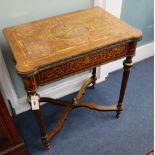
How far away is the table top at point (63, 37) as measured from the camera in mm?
858

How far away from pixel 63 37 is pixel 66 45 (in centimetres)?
8

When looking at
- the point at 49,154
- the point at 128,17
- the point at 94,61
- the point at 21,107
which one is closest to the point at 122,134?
the point at 49,154

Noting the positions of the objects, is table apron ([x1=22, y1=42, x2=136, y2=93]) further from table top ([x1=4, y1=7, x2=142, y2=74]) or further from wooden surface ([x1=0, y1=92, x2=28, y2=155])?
wooden surface ([x1=0, y1=92, x2=28, y2=155])

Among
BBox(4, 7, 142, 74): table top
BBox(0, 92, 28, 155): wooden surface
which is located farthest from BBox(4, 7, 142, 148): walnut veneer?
BBox(0, 92, 28, 155): wooden surface

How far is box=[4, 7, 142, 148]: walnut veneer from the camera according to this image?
2.81 ft

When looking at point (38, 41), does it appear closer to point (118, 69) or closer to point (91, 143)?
point (91, 143)

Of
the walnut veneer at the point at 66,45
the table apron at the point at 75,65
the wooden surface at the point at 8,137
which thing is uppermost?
the walnut veneer at the point at 66,45

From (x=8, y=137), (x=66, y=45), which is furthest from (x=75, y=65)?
(x=8, y=137)

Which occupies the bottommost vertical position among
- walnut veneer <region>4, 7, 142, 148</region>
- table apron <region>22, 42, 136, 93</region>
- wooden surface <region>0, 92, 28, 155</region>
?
wooden surface <region>0, 92, 28, 155</region>

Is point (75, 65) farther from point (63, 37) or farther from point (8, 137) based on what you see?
point (8, 137)

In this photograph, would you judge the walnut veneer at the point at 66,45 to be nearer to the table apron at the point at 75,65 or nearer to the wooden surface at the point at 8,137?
the table apron at the point at 75,65

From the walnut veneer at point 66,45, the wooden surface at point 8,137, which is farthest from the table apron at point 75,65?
the wooden surface at point 8,137

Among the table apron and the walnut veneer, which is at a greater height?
the walnut veneer

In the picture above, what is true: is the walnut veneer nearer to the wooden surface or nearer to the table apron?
the table apron
